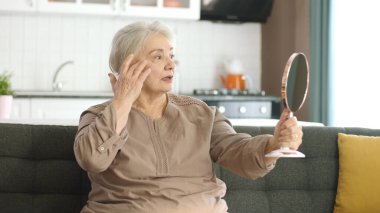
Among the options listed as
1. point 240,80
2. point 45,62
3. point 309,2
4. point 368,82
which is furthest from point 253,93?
point 45,62

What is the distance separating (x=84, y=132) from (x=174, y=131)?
0.32 metres

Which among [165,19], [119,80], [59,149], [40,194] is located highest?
[165,19]

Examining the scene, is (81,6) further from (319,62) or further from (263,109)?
(319,62)

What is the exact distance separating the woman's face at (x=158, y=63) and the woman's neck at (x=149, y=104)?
0.04 m

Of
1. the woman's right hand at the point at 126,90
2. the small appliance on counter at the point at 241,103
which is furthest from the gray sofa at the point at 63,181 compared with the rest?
the small appliance on counter at the point at 241,103

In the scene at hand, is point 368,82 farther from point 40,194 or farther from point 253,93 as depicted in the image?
point 40,194

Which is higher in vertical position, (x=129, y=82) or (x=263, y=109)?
(x=129, y=82)

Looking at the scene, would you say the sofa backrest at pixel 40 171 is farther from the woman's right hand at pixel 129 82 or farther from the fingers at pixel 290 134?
the fingers at pixel 290 134

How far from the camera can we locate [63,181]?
2283 mm

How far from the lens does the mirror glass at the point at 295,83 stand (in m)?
1.79

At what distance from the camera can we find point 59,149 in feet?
7.57

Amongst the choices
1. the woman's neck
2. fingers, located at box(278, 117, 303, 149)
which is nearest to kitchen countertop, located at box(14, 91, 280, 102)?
the woman's neck

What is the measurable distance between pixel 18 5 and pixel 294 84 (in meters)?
3.67

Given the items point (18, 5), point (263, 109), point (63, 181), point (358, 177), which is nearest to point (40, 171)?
point (63, 181)
